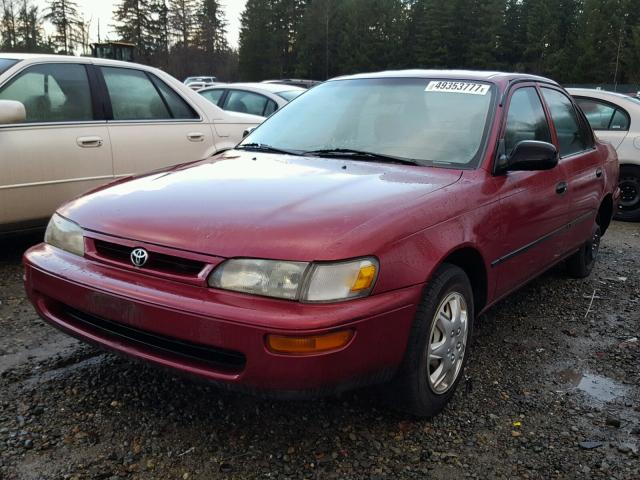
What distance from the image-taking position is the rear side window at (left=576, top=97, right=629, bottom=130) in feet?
24.8

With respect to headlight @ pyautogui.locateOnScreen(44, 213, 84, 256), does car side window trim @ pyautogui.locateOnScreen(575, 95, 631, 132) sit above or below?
above

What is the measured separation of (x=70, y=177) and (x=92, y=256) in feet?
7.96

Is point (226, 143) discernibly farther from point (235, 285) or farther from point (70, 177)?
point (235, 285)

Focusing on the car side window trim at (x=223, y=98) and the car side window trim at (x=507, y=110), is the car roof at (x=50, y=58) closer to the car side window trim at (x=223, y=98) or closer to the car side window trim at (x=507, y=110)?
the car side window trim at (x=507, y=110)

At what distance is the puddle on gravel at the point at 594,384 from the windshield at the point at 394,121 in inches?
49.2

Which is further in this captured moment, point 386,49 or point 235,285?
point 386,49

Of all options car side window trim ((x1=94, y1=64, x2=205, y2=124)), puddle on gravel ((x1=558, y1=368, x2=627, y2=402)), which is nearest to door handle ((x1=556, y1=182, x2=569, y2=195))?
puddle on gravel ((x1=558, y1=368, x2=627, y2=402))

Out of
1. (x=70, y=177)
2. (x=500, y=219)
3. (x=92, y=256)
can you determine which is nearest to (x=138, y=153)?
(x=70, y=177)

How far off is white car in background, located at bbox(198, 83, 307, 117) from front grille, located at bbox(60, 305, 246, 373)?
604 cm

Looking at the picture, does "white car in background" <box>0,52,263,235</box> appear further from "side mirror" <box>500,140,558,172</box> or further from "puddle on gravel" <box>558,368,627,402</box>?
"puddle on gravel" <box>558,368,627,402</box>

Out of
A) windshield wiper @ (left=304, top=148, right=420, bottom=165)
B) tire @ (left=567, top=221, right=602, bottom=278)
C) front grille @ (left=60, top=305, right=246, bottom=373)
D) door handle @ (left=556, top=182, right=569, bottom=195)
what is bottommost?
tire @ (left=567, top=221, right=602, bottom=278)

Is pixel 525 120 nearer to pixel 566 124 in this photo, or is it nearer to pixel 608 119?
pixel 566 124

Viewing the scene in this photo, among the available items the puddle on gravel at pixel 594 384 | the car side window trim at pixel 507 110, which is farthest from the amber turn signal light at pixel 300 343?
the puddle on gravel at pixel 594 384

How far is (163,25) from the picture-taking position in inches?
2859
